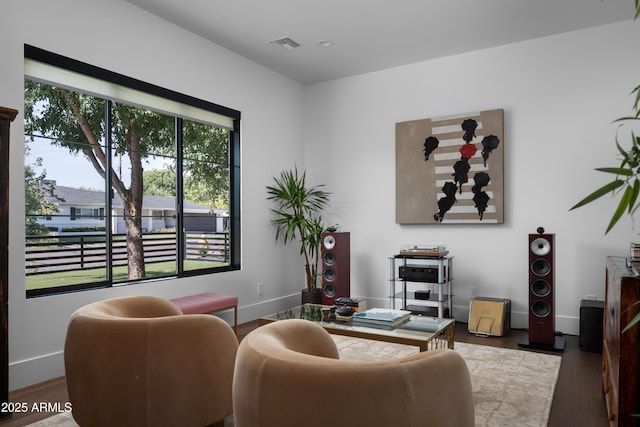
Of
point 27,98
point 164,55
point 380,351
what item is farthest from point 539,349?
point 27,98

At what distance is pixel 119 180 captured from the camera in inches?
154

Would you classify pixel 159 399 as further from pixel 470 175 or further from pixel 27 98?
pixel 470 175

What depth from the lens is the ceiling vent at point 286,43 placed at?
4477 mm

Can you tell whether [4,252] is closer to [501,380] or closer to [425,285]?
[501,380]

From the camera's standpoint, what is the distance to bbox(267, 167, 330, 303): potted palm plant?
5207mm

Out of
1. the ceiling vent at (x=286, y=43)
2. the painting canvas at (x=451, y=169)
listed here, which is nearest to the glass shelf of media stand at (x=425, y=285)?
the painting canvas at (x=451, y=169)

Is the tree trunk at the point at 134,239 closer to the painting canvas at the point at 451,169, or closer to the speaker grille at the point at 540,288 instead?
the painting canvas at the point at 451,169

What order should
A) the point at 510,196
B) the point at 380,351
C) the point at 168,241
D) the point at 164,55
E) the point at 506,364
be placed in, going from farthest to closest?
the point at 510,196
the point at 168,241
the point at 164,55
the point at 380,351
the point at 506,364

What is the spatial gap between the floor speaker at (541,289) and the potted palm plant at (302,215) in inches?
90.4

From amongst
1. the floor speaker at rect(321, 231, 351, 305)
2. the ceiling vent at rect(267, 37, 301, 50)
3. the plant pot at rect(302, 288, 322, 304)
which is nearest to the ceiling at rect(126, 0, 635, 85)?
the ceiling vent at rect(267, 37, 301, 50)

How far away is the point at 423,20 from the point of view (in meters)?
4.08

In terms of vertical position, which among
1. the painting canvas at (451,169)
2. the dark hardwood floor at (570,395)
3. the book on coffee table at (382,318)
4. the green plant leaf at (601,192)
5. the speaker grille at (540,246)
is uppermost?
the painting canvas at (451,169)

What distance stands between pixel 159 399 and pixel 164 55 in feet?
10.3

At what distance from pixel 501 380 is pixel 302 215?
2868 mm
